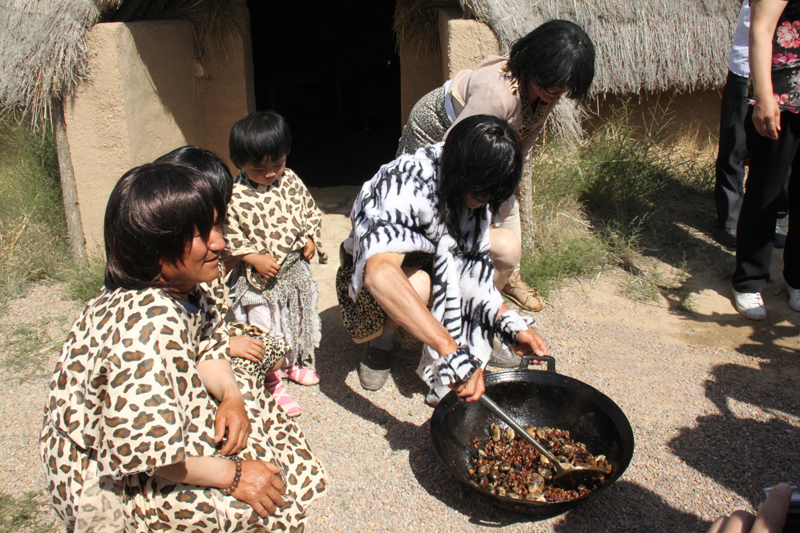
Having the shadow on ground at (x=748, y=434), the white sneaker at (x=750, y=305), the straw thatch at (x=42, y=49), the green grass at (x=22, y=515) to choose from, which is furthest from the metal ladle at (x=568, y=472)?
the straw thatch at (x=42, y=49)

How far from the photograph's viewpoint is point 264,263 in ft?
8.86

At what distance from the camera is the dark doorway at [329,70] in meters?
8.74

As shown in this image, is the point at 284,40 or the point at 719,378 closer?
the point at 719,378

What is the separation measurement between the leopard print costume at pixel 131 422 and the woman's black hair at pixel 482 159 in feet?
3.46

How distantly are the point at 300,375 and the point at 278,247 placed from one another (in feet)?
2.24

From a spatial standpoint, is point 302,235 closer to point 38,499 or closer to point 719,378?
point 38,499

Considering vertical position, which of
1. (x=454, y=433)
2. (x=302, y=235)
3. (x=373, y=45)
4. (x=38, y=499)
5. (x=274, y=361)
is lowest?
(x=38, y=499)

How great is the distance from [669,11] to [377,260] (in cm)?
373

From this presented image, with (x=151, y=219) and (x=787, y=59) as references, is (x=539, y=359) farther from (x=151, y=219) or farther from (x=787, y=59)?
(x=787, y=59)

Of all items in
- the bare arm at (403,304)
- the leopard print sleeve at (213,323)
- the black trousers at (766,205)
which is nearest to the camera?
the leopard print sleeve at (213,323)

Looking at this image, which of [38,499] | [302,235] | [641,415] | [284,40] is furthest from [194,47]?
[284,40]

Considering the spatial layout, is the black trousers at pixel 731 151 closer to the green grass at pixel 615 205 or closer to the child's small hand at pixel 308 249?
the green grass at pixel 615 205

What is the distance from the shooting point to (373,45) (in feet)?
33.1

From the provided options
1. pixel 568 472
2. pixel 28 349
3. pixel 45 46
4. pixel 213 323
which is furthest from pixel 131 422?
pixel 45 46
